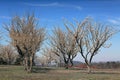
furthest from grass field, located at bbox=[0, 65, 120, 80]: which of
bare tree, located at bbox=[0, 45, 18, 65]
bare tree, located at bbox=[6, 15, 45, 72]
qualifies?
bare tree, located at bbox=[0, 45, 18, 65]

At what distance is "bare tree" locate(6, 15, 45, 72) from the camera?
1879 inches

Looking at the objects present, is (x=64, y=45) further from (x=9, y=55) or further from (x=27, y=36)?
(x=9, y=55)

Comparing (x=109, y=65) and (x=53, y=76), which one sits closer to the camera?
(x=53, y=76)

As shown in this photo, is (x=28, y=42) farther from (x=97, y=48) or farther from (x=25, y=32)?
(x=97, y=48)

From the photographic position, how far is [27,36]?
49.8m

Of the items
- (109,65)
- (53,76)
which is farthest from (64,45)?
(53,76)

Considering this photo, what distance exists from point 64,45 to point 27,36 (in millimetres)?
20019

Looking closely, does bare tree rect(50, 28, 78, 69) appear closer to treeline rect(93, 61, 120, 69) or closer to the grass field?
treeline rect(93, 61, 120, 69)

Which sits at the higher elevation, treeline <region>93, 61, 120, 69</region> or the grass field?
treeline <region>93, 61, 120, 69</region>

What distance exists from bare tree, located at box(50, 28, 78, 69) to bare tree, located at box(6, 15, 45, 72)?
48.9 ft

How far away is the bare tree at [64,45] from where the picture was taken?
68312 mm

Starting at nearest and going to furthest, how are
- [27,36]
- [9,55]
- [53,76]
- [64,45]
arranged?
[53,76] → [27,36] → [64,45] → [9,55]

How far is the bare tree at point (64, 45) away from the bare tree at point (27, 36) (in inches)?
587

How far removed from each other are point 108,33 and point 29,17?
45.1 feet
